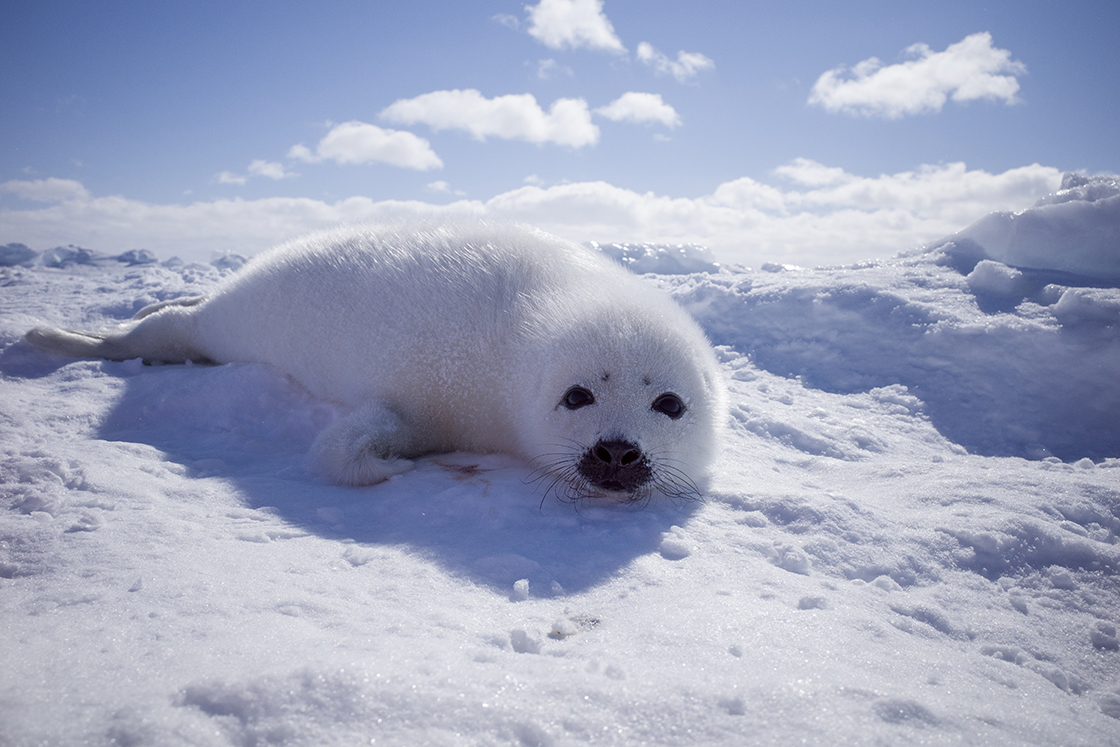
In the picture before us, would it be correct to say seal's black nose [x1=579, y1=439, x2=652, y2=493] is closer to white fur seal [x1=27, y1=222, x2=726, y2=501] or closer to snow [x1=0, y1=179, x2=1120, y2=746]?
white fur seal [x1=27, y1=222, x2=726, y2=501]

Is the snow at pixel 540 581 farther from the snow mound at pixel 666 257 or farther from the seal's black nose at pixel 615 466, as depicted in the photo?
the snow mound at pixel 666 257

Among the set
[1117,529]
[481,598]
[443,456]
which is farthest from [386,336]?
[1117,529]

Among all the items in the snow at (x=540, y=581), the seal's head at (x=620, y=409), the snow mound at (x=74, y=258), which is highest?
the snow mound at (x=74, y=258)

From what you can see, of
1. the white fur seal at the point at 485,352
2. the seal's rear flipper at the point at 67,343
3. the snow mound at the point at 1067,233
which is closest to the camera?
the white fur seal at the point at 485,352

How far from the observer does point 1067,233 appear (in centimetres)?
475

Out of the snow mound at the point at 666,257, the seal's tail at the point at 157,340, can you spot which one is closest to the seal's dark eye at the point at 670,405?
the seal's tail at the point at 157,340

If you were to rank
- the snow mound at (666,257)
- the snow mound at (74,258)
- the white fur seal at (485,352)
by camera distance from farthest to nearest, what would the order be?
the snow mound at (74,258) → the snow mound at (666,257) → the white fur seal at (485,352)

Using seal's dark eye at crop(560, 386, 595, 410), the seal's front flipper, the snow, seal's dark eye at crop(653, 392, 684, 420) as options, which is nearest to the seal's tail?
the snow

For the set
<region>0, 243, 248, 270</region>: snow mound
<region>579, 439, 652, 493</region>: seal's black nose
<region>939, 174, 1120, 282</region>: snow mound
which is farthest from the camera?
<region>0, 243, 248, 270</region>: snow mound

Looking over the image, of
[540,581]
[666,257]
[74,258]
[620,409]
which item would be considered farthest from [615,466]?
[74,258]

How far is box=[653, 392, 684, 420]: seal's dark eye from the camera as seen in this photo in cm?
230

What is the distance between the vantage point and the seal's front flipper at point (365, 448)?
2.25 metres

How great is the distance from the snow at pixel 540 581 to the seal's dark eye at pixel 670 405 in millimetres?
373

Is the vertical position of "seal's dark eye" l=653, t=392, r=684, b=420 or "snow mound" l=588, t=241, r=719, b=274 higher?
"snow mound" l=588, t=241, r=719, b=274
